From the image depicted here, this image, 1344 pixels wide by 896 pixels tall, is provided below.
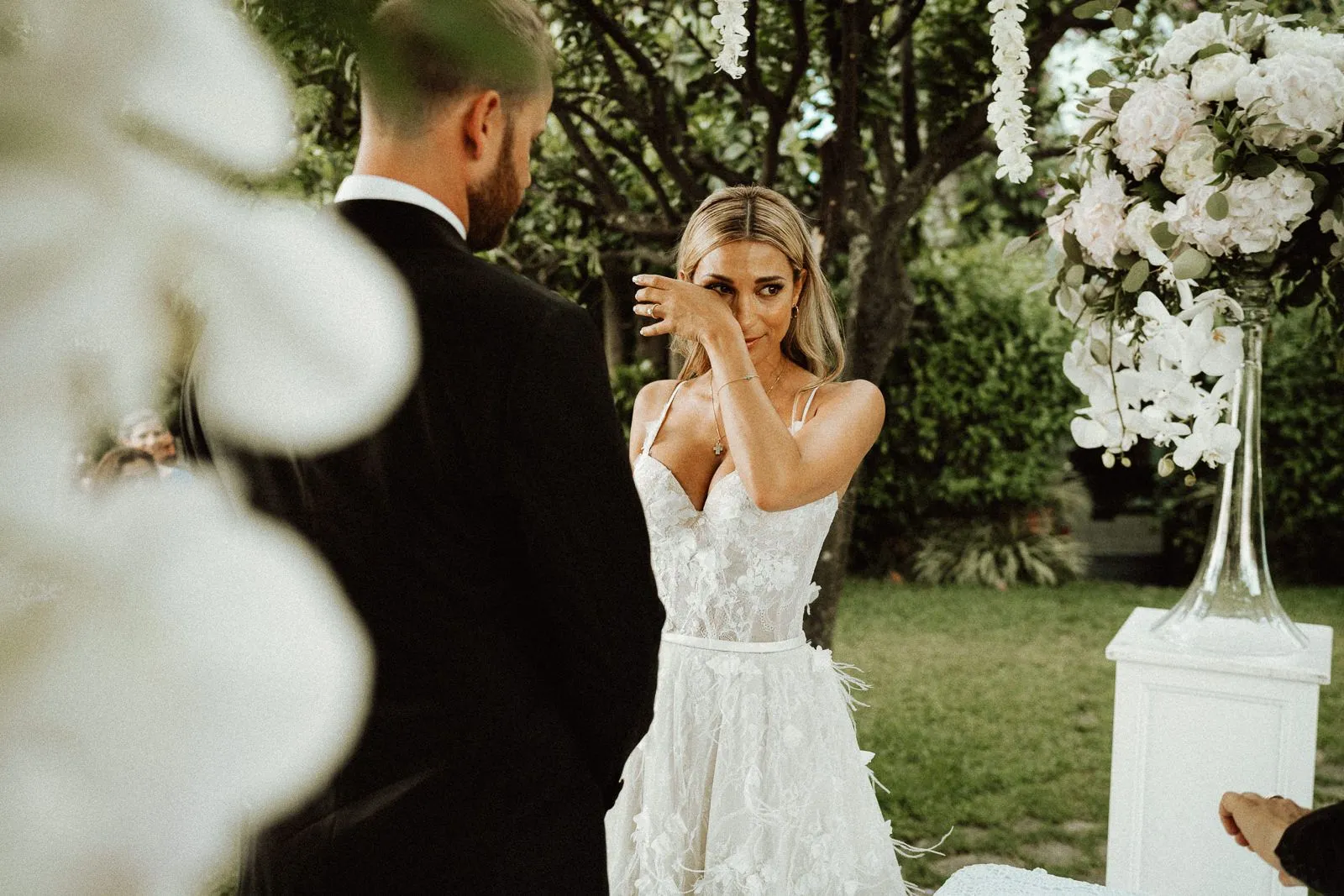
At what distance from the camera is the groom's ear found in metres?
0.54

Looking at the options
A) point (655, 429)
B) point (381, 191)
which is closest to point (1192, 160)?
point (655, 429)

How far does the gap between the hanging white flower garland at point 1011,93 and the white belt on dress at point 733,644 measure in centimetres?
106

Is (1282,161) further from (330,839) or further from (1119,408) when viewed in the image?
(330,839)

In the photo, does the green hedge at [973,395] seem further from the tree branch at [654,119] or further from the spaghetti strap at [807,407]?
the spaghetti strap at [807,407]

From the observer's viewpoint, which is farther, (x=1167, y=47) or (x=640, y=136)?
(x=640, y=136)

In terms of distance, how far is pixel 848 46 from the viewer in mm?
3322

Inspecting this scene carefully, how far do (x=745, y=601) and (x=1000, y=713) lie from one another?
3.93 m

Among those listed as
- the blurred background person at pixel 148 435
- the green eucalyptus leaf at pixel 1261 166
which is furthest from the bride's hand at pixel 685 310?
the blurred background person at pixel 148 435

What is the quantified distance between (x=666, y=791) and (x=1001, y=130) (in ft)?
4.90

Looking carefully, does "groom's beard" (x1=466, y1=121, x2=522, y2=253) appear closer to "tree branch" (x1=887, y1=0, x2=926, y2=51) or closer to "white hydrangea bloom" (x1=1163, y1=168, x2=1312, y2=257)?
"white hydrangea bloom" (x1=1163, y1=168, x2=1312, y2=257)

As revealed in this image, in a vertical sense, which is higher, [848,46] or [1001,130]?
[848,46]

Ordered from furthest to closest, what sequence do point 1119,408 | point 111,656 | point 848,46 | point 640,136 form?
point 640,136
point 848,46
point 1119,408
point 111,656

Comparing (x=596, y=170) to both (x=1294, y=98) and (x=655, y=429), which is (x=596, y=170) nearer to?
(x=655, y=429)

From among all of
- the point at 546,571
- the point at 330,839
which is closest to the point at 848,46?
the point at 546,571
